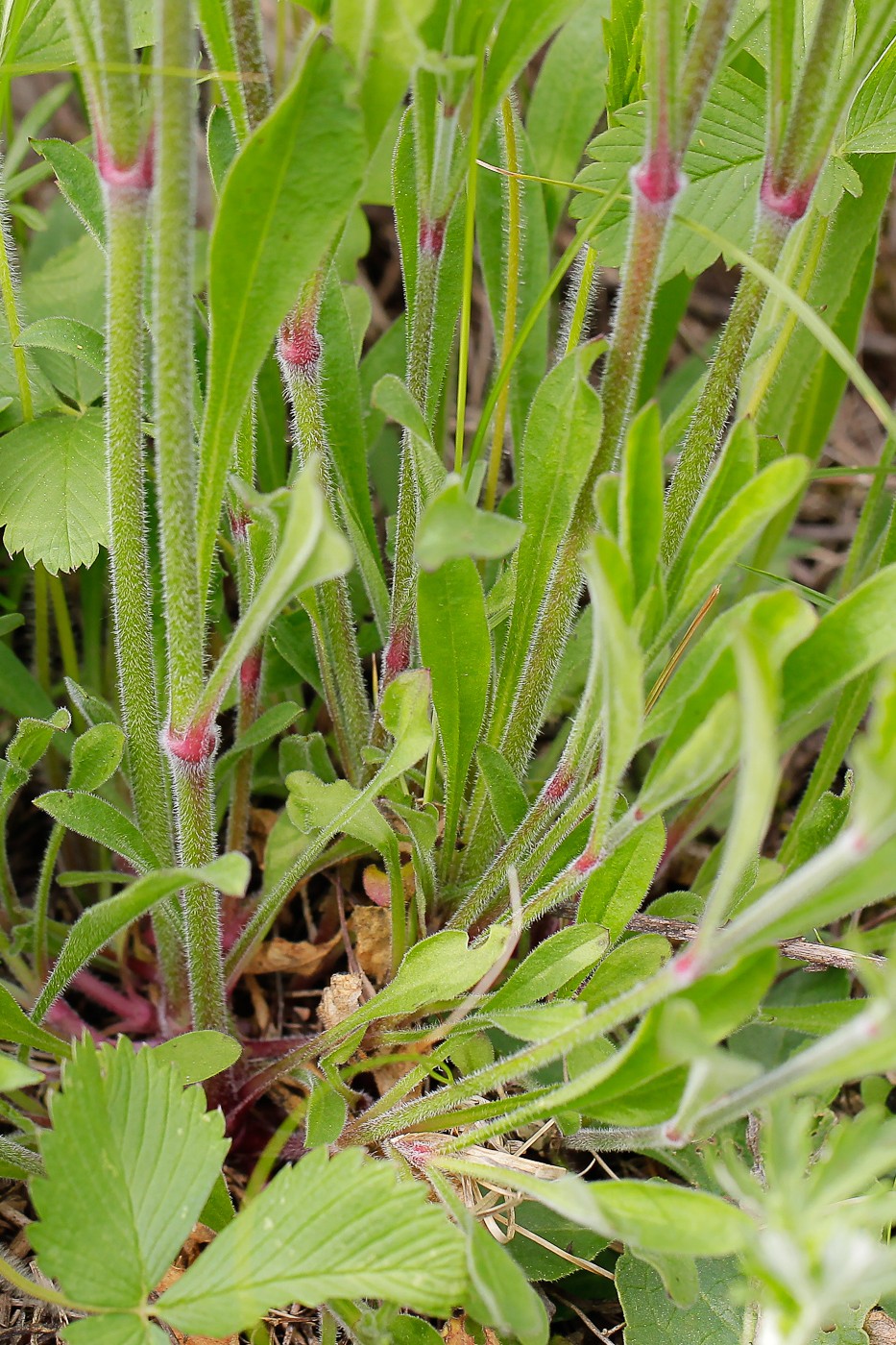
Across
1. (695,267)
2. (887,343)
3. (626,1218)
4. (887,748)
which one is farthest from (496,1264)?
(887,343)

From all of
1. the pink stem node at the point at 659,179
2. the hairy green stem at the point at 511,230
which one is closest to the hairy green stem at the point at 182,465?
the pink stem node at the point at 659,179

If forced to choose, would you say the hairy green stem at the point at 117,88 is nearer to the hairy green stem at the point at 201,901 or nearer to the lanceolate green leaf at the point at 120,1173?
the hairy green stem at the point at 201,901

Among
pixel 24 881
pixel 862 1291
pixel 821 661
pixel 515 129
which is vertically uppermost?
pixel 515 129

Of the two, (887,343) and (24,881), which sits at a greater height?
(887,343)

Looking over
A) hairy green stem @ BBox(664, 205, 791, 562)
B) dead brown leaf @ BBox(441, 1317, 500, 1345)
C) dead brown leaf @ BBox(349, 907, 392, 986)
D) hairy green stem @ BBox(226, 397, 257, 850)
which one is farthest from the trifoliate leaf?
dead brown leaf @ BBox(441, 1317, 500, 1345)

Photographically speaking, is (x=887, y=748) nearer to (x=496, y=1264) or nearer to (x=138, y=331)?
(x=496, y=1264)

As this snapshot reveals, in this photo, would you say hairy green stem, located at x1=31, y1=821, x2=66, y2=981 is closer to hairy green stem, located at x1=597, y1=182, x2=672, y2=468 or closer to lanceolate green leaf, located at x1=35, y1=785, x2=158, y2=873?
lanceolate green leaf, located at x1=35, y1=785, x2=158, y2=873

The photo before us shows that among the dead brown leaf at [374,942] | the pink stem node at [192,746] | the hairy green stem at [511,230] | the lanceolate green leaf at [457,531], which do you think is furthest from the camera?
the dead brown leaf at [374,942]

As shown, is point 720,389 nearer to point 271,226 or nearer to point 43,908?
point 271,226
